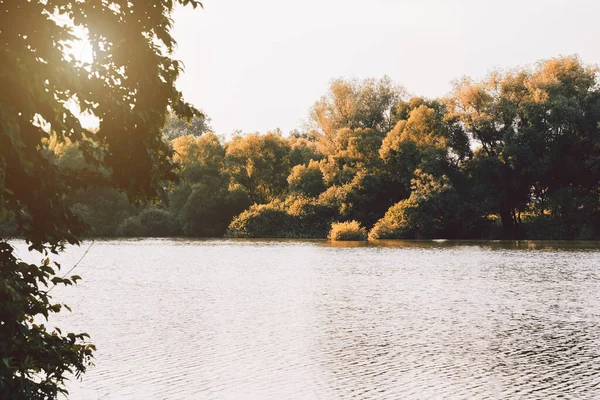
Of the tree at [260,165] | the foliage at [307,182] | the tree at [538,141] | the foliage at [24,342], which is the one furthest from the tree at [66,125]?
the tree at [260,165]

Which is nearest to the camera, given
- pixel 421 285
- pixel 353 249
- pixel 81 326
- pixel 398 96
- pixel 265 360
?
pixel 265 360

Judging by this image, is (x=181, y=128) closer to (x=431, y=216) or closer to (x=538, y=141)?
(x=431, y=216)

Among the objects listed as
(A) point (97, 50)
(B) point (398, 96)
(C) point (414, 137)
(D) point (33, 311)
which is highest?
(B) point (398, 96)

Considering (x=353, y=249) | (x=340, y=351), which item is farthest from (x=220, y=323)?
(x=353, y=249)

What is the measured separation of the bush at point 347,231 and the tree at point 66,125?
6007 centimetres

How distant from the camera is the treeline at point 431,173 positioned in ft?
221

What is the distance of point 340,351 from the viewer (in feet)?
54.9

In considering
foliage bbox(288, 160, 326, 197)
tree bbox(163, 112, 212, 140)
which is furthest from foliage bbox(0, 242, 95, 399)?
tree bbox(163, 112, 212, 140)

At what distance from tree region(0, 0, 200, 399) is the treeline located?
52.8 metres

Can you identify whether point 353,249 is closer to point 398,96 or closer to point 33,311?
point 398,96

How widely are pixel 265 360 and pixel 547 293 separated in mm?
15436

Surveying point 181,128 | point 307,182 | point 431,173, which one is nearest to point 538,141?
point 431,173

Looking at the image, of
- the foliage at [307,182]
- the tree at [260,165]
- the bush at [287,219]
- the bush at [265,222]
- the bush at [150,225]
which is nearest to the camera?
the bush at [287,219]

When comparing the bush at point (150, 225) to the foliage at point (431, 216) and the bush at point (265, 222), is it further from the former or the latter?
the foliage at point (431, 216)
